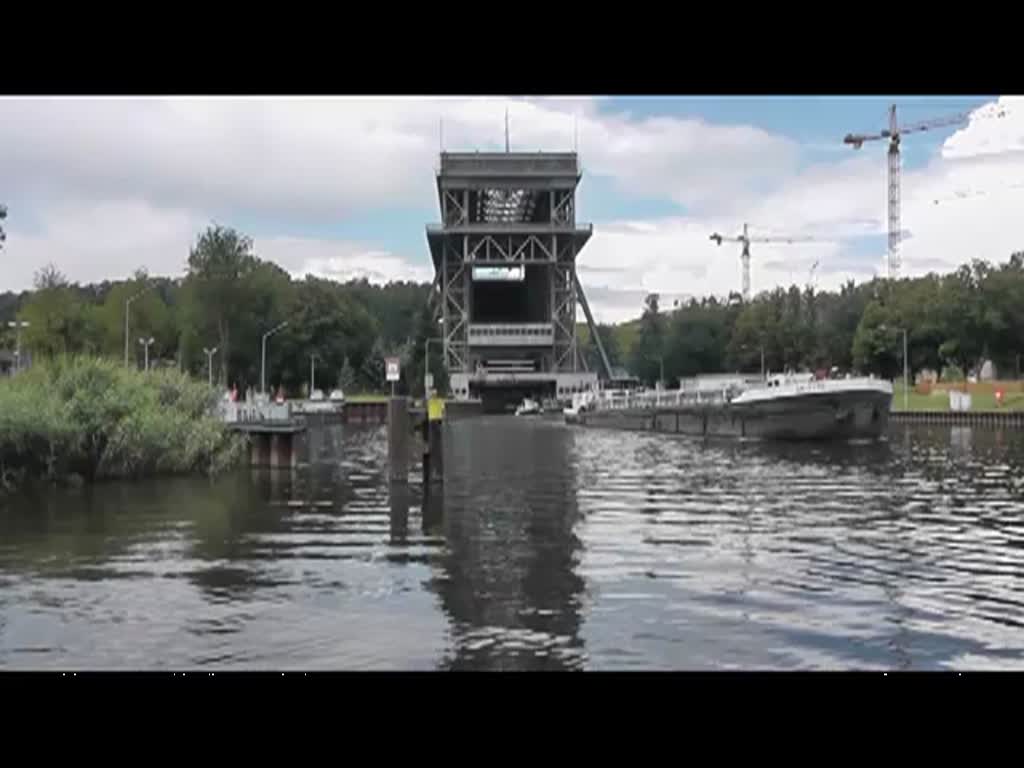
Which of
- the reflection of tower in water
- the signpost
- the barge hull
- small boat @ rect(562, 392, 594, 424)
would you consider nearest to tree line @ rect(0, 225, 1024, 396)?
small boat @ rect(562, 392, 594, 424)

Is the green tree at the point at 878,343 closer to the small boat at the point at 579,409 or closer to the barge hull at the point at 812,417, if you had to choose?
the small boat at the point at 579,409

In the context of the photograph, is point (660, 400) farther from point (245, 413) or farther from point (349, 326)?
point (349, 326)

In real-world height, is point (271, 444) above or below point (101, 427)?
below

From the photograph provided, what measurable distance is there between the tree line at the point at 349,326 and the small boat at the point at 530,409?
1155 centimetres

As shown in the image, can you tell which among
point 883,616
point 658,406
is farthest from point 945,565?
point 658,406

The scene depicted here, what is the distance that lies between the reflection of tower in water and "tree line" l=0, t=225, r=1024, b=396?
48.4 metres

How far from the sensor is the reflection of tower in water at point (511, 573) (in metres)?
12.2

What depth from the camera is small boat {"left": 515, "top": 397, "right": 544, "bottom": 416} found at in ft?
468

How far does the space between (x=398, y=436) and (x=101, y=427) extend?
9049 millimetres

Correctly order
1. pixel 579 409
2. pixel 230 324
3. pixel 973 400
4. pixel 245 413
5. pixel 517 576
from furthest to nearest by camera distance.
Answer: pixel 230 324, pixel 579 409, pixel 973 400, pixel 245 413, pixel 517 576

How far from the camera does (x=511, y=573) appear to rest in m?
17.3

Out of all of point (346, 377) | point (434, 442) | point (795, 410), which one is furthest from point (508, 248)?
point (434, 442)

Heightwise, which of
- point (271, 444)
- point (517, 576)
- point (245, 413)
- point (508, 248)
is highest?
point (508, 248)
